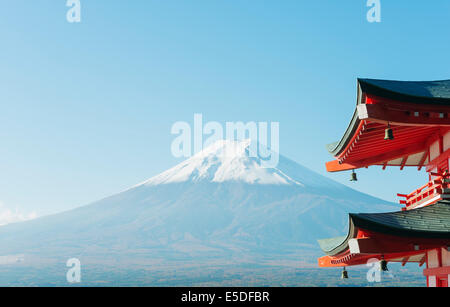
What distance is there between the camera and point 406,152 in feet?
40.7

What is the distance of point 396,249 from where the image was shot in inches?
350

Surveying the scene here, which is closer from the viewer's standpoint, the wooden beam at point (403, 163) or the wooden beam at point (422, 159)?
the wooden beam at point (422, 159)

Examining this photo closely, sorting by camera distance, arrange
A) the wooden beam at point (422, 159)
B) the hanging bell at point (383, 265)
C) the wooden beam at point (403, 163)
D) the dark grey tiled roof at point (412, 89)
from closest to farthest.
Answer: the dark grey tiled roof at point (412, 89) < the hanging bell at point (383, 265) < the wooden beam at point (422, 159) < the wooden beam at point (403, 163)

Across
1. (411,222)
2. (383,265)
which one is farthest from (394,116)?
(383,265)

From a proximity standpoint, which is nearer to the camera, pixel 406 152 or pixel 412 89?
pixel 412 89

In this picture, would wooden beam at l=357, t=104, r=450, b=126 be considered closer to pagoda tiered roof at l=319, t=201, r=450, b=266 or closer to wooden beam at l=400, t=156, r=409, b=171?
pagoda tiered roof at l=319, t=201, r=450, b=266

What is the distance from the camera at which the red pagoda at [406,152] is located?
28.2 feet

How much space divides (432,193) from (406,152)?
6.94ft

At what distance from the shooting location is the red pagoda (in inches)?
339

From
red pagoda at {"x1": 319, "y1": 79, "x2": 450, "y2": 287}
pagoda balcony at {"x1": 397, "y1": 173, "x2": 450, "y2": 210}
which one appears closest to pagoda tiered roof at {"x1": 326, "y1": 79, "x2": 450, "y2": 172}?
red pagoda at {"x1": 319, "y1": 79, "x2": 450, "y2": 287}

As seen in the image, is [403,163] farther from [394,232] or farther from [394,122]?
[394,232]

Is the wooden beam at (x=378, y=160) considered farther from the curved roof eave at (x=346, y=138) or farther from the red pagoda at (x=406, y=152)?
the curved roof eave at (x=346, y=138)

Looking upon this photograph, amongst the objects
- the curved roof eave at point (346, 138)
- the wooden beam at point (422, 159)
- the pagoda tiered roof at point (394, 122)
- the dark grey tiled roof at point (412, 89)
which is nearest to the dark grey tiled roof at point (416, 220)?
the pagoda tiered roof at point (394, 122)
